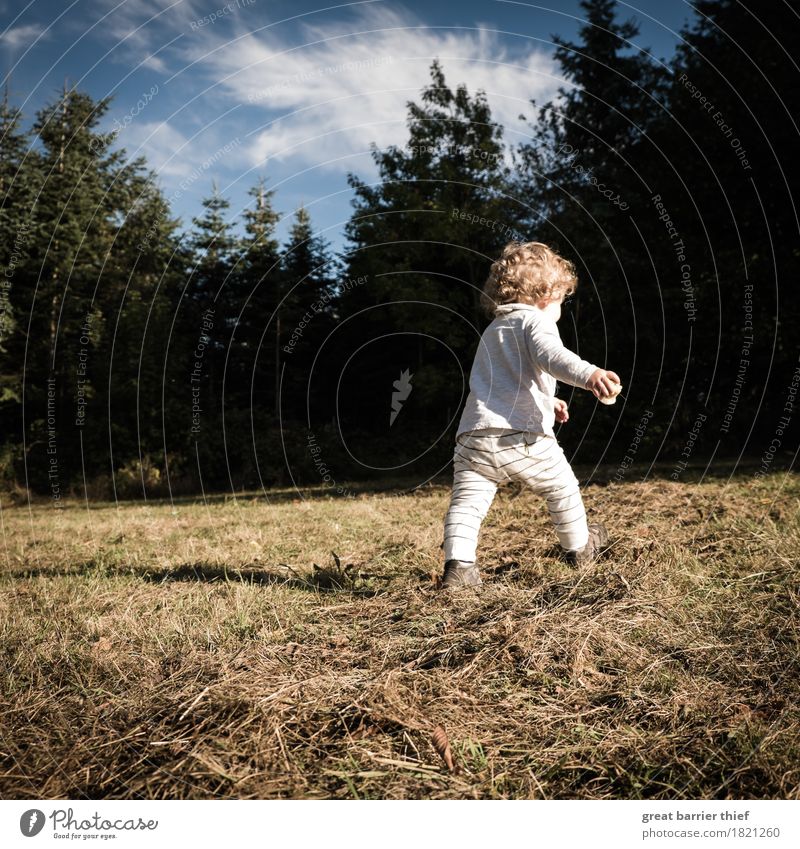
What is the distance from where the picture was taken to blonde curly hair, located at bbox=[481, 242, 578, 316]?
3.84 m

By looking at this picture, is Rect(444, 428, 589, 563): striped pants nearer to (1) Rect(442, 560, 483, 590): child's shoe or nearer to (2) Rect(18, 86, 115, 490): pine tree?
(1) Rect(442, 560, 483, 590): child's shoe

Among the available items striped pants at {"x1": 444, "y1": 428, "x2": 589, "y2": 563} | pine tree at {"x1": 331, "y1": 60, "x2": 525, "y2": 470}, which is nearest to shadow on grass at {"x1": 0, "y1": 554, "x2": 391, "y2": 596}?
striped pants at {"x1": 444, "y1": 428, "x2": 589, "y2": 563}

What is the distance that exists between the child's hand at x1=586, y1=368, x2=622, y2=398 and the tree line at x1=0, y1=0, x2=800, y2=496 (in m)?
5.26

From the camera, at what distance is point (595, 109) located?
50.9 feet

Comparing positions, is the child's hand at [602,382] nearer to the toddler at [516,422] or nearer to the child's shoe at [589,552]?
the toddler at [516,422]

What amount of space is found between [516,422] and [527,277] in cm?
94

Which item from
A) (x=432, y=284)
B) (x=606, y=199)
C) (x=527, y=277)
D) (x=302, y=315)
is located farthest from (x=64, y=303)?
(x=527, y=277)

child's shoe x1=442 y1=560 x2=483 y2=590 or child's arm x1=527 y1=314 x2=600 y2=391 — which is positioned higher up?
child's arm x1=527 y1=314 x2=600 y2=391

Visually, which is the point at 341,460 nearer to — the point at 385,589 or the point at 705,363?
the point at 705,363

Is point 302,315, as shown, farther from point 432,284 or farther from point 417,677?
point 417,677

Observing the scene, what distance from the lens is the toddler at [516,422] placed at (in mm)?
3525

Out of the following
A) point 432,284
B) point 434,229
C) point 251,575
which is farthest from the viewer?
point 432,284

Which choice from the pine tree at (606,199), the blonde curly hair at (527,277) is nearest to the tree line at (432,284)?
the pine tree at (606,199)

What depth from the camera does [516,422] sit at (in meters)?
3.61
